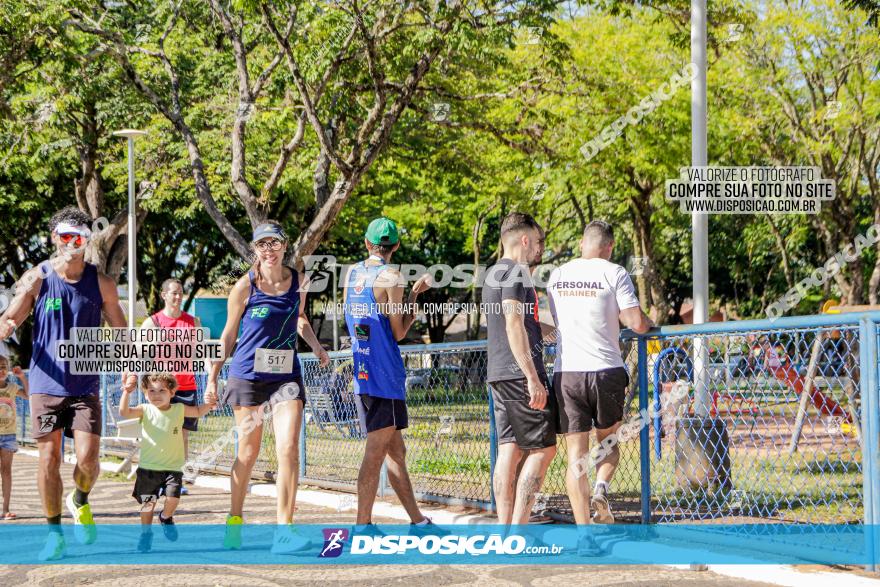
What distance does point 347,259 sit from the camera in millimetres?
40000

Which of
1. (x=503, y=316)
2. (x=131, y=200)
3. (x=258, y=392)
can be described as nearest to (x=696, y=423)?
(x=503, y=316)

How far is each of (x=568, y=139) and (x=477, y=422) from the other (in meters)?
16.8

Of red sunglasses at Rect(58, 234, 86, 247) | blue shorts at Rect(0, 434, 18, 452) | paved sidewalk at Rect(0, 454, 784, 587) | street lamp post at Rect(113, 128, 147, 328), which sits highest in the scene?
street lamp post at Rect(113, 128, 147, 328)

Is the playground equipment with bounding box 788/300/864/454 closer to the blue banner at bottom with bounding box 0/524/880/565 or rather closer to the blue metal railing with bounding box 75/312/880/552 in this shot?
the blue metal railing with bounding box 75/312/880/552

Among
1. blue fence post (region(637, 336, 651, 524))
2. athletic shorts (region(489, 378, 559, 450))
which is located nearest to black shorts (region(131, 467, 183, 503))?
athletic shorts (region(489, 378, 559, 450))

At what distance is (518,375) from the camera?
6145 millimetres

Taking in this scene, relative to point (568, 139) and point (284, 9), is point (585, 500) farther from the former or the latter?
point (568, 139)

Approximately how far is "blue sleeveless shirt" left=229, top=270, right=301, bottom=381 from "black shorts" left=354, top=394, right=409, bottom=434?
0.51m

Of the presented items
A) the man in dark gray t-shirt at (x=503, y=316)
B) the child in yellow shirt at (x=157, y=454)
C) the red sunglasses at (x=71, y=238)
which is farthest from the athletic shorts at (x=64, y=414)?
the man in dark gray t-shirt at (x=503, y=316)

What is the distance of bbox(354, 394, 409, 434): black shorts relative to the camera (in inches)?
261

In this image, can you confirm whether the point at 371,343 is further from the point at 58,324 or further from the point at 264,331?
the point at 58,324

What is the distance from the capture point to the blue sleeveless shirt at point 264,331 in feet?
21.6

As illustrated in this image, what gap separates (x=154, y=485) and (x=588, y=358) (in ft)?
10.6

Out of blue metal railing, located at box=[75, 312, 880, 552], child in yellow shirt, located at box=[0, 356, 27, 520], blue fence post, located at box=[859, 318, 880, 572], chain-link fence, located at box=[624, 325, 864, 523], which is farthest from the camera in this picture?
child in yellow shirt, located at box=[0, 356, 27, 520]
